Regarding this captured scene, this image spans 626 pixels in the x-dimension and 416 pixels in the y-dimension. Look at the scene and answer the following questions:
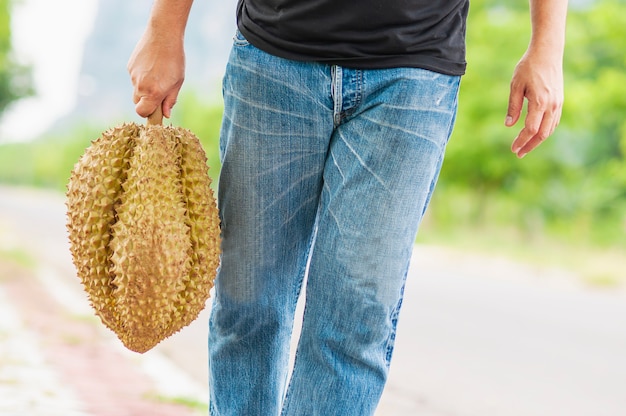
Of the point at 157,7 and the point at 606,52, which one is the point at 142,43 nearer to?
the point at 157,7

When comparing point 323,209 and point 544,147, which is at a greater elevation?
point 323,209

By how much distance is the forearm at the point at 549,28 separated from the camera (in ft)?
5.37

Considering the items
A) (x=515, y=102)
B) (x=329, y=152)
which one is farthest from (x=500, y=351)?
(x=329, y=152)

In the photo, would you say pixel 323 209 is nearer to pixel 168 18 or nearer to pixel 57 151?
pixel 168 18

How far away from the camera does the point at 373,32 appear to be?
1499mm

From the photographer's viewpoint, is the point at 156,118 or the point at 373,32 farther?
the point at 156,118

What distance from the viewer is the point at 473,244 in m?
14.4

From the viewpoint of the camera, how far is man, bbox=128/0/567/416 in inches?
59.0

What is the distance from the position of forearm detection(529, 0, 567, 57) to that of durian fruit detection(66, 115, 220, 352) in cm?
75

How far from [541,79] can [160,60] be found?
0.78 metres

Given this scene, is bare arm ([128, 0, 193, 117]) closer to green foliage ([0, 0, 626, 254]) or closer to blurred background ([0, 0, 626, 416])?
blurred background ([0, 0, 626, 416])

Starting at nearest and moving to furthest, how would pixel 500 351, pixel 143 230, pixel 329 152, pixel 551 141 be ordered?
pixel 143 230 < pixel 329 152 < pixel 500 351 < pixel 551 141

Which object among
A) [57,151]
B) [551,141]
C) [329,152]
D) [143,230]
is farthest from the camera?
[57,151]

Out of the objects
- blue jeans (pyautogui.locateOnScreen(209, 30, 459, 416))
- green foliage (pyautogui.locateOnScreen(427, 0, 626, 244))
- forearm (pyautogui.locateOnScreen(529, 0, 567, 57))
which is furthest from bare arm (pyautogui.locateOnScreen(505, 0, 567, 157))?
green foliage (pyautogui.locateOnScreen(427, 0, 626, 244))
